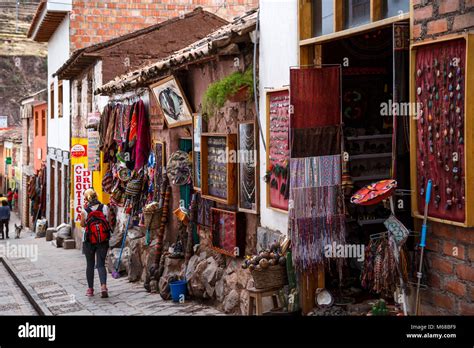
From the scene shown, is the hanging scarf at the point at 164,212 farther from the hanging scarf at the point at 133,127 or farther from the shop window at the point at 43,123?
the shop window at the point at 43,123

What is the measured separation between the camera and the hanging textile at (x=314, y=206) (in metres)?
7.86

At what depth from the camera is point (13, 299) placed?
13.9 metres

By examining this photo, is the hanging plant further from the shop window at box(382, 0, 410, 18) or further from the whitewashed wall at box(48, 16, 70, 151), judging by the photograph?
the whitewashed wall at box(48, 16, 70, 151)

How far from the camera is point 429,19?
6215 mm

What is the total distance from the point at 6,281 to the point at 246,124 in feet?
30.3

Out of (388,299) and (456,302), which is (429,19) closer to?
(456,302)

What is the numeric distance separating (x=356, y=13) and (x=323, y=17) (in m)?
0.66

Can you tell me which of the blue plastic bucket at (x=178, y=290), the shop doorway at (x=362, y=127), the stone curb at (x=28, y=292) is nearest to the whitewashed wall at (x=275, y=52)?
the shop doorway at (x=362, y=127)

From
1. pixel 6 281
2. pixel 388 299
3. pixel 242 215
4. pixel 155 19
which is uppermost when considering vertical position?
Answer: pixel 155 19

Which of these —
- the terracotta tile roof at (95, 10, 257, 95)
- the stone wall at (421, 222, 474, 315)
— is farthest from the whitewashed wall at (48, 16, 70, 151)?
the stone wall at (421, 222, 474, 315)

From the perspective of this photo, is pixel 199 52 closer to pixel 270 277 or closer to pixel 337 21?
pixel 337 21
